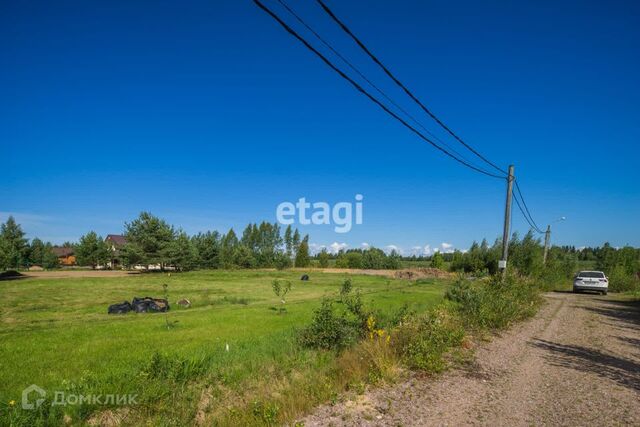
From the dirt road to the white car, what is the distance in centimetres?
2364

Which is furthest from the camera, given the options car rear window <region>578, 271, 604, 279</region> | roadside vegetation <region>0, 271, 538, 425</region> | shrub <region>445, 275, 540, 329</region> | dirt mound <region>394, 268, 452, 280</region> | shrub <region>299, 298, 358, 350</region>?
dirt mound <region>394, 268, 452, 280</region>

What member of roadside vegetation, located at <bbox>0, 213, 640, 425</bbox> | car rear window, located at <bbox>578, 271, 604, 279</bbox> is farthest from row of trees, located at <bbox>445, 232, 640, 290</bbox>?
roadside vegetation, located at <bbox>0, 213, 640, 425</bbox>

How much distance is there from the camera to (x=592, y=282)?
29.6m

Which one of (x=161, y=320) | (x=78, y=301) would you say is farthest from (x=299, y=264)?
(x=161, y=320)

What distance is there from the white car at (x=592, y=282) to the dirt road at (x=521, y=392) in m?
23.6

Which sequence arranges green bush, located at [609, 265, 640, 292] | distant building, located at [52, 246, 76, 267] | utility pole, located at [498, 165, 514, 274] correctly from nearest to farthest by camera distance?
utility pole, located at [498, 165, 514, 274], green bush, located at [609, 265, 640, 292], distant building, located at [52, 246, 76, 267]

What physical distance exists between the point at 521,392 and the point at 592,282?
3015 centimetres

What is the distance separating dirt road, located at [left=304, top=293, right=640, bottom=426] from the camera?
5.54 meters

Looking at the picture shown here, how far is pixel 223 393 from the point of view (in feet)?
23.9

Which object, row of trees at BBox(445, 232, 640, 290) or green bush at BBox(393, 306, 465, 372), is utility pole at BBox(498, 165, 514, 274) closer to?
row of trees at BBox(445, 232, 640, 290)

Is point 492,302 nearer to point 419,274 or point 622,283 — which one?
point 622,283

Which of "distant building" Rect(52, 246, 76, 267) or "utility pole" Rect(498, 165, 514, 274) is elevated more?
"utility pole" Rect(498, 165, 514, 274)

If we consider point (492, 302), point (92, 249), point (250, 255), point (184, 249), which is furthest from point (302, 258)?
point (492, 302)

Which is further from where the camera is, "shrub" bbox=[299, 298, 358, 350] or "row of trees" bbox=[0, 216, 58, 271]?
"row of trees" bbox=[0, 216, 58, 271]
